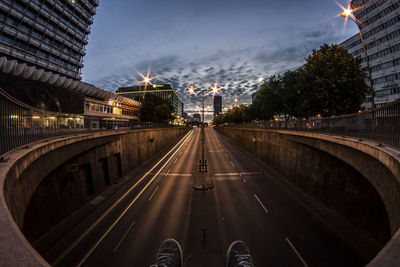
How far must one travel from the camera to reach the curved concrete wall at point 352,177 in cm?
595

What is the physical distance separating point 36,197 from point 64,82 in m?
35.6

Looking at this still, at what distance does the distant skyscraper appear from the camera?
43.2m

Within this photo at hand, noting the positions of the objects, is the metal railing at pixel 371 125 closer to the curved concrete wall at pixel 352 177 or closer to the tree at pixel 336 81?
the curved concrete wall at pixel 352 177

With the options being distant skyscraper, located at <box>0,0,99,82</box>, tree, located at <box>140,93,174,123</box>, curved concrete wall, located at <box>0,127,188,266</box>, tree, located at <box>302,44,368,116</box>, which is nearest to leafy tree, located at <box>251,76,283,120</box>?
tree, located at <box>302,44,368,116</box>

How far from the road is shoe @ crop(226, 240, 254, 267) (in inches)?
183

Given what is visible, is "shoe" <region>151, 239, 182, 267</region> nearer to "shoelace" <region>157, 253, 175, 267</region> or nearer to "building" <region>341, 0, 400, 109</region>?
"shoelace" <region>157, 253, 175, 267</region>

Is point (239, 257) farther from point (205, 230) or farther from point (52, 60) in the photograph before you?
point (52, 60)

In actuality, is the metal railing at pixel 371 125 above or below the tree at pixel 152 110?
below

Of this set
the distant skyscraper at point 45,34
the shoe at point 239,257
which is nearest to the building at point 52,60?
the distant skyscraper at point 45,34

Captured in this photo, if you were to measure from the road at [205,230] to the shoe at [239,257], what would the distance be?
4.64 m

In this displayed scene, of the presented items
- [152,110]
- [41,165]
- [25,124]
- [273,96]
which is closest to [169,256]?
[41,165]

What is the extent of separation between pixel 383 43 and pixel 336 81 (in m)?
53.2

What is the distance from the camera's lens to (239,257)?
4.23 metres

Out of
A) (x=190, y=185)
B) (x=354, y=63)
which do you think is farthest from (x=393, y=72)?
(x=190, y=185)
